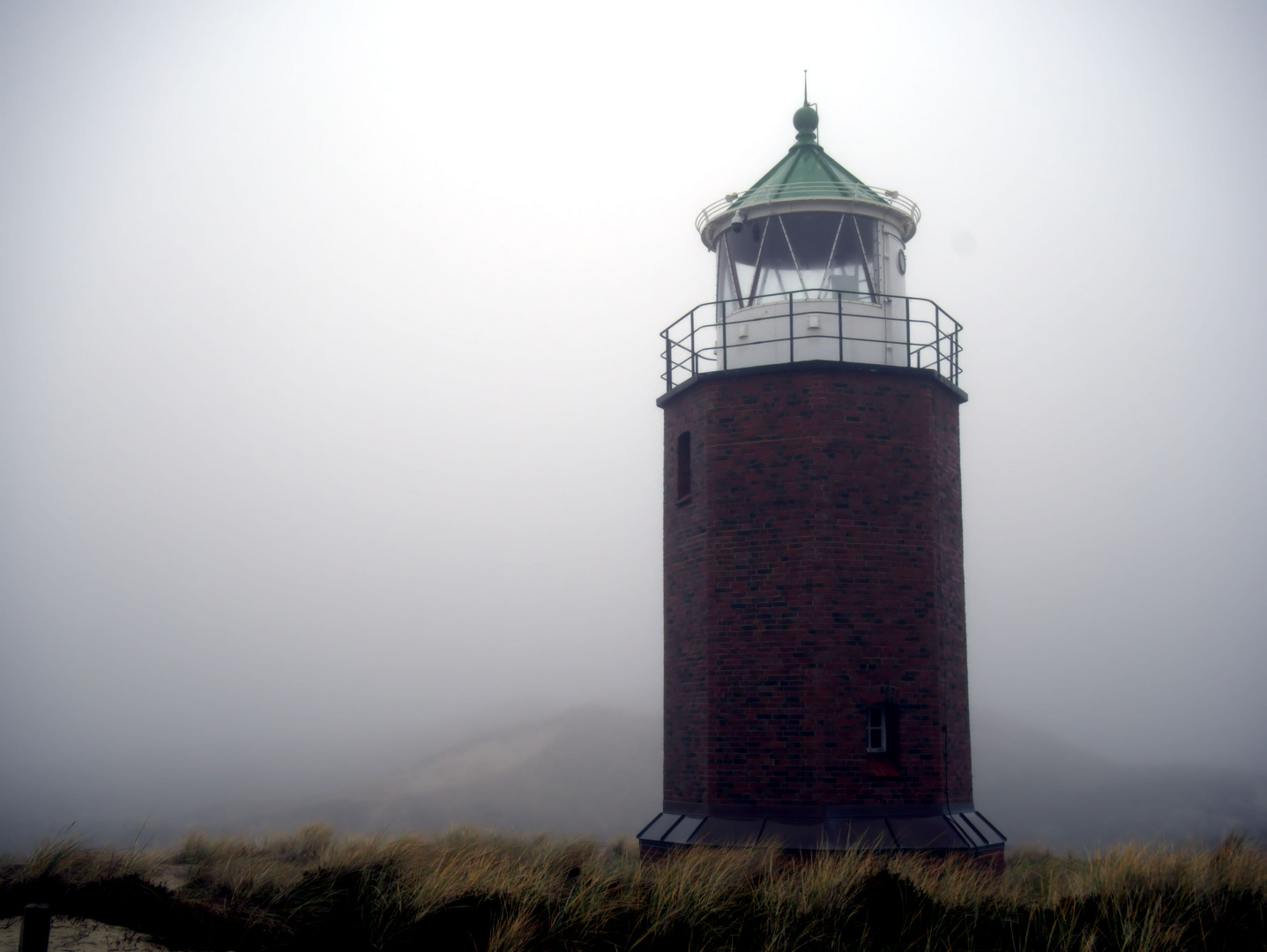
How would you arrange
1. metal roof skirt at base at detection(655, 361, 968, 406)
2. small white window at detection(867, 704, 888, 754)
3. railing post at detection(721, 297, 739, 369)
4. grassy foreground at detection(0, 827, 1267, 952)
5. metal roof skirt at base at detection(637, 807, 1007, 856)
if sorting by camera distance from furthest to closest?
1. railing post at detection(721, 297, 739, 369)
2. metal roof skirt at base at detection(655, 361, 968, 406)
3. small white window at detection(867, 704, 888, 754)
4. metal roof skirt at base at detection(637, 807, 1007, 856)
5. grassy foreground at detection(0, 827, 1267, 952)

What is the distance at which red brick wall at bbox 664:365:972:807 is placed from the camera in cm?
1505

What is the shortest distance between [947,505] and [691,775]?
517 centimetres

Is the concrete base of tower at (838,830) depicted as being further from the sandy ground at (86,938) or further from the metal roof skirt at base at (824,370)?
the sandy ground at (86,938)

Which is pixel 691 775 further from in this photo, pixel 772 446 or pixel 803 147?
pixel 803 147

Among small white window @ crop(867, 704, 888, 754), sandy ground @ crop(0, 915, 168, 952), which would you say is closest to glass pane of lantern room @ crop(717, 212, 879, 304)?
small white window @ crop(867, 704, 888, 754)

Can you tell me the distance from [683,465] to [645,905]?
748 centimetres

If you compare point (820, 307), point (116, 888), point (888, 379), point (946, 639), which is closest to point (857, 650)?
point (946, 639)

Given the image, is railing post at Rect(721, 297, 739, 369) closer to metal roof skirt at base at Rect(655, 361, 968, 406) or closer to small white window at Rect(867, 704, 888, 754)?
metal roof skirt at base at Rect(655, 361, 968, 406)

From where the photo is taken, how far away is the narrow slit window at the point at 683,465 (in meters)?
17.1

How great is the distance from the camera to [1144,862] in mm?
13375

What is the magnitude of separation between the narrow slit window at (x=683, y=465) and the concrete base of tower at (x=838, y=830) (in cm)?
445

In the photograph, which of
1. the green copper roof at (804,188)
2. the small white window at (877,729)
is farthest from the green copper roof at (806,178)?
the small white window at (877,729)

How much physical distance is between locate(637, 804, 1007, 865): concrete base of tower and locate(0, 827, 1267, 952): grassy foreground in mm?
1030

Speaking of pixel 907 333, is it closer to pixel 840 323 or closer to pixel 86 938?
pixel 840 323
